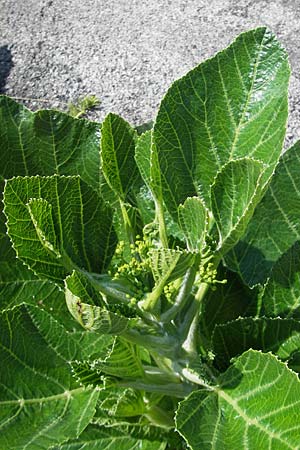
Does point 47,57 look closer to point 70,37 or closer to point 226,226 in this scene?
point 70,37

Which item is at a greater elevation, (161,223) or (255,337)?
(161,223)

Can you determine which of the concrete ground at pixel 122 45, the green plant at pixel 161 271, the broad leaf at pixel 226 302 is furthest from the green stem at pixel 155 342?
the concrete ground at pixel 122 45

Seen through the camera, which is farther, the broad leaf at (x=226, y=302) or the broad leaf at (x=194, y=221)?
the broad leaf at (x=226, y=302)

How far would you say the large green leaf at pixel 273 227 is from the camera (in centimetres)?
70

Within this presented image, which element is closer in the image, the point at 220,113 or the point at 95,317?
the point at 95,317

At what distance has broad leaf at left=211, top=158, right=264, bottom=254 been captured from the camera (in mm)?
508

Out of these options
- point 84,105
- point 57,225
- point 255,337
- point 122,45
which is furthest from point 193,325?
point 122,45

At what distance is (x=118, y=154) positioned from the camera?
0.63 meters

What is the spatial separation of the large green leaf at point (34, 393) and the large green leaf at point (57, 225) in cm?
8

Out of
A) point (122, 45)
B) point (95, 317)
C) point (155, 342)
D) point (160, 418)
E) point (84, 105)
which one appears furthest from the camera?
point (122, 45)

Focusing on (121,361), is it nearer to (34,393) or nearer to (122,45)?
(34,393)

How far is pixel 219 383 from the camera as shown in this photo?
60cm

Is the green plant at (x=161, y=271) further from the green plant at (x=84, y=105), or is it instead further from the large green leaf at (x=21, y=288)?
the green plant at (x=84, y=105)

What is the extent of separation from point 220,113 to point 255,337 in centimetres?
21
